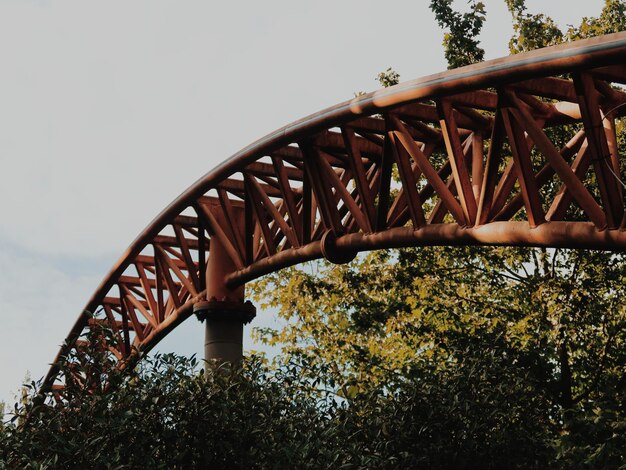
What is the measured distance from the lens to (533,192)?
702 cm

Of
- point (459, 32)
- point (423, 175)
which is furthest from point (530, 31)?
point (423, 175)

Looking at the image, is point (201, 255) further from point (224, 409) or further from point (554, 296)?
point (554, 296)

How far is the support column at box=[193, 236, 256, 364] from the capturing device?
1165cm

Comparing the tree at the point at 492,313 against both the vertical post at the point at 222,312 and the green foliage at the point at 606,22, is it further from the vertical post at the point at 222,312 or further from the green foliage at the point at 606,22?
the vertical post at the point at 222,312

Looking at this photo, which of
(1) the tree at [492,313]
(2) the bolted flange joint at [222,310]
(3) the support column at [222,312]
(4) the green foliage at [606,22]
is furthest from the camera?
(4) the green foliage at [606,22]

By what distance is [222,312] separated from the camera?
11844 mm

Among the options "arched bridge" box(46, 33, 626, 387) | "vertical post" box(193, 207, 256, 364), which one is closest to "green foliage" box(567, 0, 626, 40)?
"arched bridge" box(46, 33, 626, 387)

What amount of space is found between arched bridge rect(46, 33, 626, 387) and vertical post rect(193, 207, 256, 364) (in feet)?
0.07

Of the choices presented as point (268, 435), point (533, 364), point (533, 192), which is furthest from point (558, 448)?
point (533, 192)

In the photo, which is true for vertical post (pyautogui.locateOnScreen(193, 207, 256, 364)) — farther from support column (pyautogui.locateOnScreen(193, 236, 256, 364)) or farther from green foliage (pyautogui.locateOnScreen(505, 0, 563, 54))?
green foliage (pyautogui.locateOnScreen(505, 0, 563, 54))

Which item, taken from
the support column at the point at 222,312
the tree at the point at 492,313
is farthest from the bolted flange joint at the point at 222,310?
the tree at the point at 492,313

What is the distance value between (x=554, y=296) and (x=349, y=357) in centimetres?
518

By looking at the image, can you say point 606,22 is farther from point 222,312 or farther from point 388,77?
point 222,312

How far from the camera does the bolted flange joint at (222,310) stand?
11.8 m
